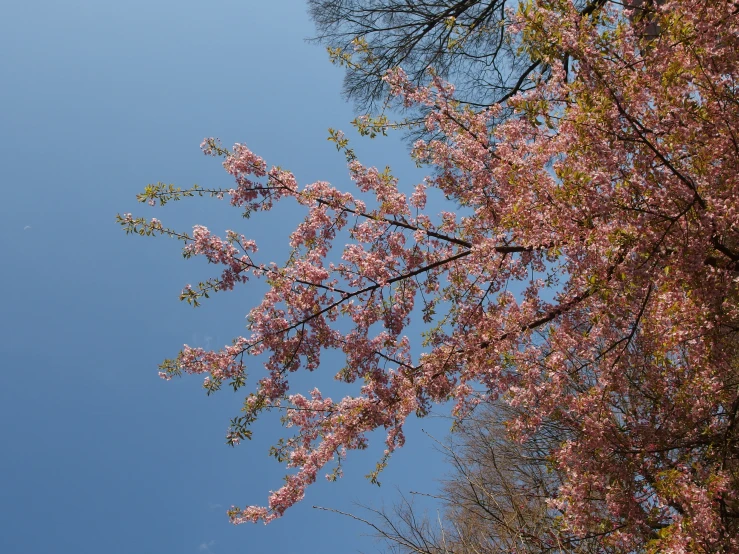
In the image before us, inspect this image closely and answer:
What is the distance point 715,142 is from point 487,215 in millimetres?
→ 1994

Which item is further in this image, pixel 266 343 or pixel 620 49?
pixel 266 343

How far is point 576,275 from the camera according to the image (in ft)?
10.6

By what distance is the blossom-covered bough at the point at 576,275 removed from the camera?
2.87 meters

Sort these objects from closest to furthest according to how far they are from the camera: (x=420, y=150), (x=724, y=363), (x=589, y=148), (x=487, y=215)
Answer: (x=589, y=148)
(x=724, y=363)
(x=487, y=215)
(x=420, y=150)

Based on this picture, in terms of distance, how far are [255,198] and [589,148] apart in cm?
304

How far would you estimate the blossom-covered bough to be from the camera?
287cm

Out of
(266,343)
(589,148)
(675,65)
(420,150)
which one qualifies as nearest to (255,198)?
(266,343)

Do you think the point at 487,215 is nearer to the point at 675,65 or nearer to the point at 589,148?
the point at 589,148

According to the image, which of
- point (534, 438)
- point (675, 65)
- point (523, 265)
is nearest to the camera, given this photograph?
point (675, 65)

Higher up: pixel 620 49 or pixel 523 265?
pixel 620 49

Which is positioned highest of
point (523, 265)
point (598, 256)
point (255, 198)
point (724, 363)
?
point (255, 198)

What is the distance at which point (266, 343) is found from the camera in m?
4.34

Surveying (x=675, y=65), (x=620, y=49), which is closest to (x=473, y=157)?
(x=620, y=49)

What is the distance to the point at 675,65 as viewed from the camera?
276 centimetres
